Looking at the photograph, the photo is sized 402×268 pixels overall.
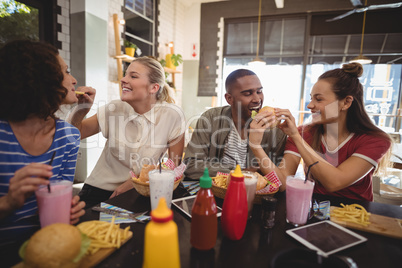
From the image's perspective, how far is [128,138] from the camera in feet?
6.72

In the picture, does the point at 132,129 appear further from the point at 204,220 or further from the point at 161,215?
the point at 161,215

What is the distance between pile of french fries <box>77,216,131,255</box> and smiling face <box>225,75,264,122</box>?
4.79 ft

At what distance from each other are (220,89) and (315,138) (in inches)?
201

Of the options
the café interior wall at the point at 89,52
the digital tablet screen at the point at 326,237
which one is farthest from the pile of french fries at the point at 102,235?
the café interior wall at the point at 89,52

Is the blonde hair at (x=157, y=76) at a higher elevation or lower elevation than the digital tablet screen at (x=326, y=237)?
higher

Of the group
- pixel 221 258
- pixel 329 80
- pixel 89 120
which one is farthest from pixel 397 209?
pixel 89 120

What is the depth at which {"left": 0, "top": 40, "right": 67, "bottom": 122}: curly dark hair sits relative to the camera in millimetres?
1022

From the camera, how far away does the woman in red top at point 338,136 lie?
158cm

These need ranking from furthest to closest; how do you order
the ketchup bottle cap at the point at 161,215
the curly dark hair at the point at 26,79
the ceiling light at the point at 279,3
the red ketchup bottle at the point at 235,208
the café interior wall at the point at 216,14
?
1. the café interior wall at the point at 216,14
2. the ceiling light at the point at 279,3
3. the curly dark hair at the point at 26,79
4. the red ketchup bottle at the point at 235,208
5. the ketchup bottle cap at the point at 161,215

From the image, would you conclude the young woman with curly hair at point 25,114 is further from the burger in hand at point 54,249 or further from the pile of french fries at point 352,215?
the pile of french fries at point 352,215

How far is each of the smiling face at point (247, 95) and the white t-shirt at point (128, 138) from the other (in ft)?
1.75

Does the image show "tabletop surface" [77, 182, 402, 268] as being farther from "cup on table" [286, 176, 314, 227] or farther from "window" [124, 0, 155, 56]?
"window" [124, 0, 155, 56]

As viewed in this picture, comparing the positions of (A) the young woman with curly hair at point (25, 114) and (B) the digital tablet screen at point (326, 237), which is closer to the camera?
(B) the digital tablet screen at point (326, 237)

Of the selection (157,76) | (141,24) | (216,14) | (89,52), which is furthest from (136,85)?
(216,14)
